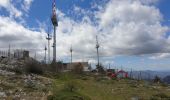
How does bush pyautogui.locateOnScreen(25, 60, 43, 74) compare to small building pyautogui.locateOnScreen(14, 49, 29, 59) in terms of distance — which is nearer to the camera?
bush pyautogui.locateOnScreen(25, 60, 43, 74)

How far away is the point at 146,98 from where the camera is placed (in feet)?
112

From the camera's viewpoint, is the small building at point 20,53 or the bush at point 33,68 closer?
the bush at point 33,68

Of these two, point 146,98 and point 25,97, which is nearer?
point 25,97

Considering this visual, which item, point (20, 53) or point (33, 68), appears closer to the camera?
point (33, 68)

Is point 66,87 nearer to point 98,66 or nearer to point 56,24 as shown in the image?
point 56,24

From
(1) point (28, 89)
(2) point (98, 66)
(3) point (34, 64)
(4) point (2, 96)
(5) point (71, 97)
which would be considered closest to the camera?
(5) point (71, 97)

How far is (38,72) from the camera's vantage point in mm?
54406

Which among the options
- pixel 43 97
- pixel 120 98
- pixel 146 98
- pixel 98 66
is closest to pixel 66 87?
pixel 43 97

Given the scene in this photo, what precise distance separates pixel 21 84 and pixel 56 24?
5494cm

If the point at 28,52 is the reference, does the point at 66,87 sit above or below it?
below

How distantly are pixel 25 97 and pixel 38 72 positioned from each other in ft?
90.5

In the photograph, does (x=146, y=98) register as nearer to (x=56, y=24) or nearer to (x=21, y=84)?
(x=21, y=84)

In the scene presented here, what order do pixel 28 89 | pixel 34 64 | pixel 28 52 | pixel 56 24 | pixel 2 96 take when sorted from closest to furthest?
pixel 2 96
pixel 28 89
pixel 34 64
pixel 56 24
pixel 28 52

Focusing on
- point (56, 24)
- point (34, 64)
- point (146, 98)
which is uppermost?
point (56, 24)
